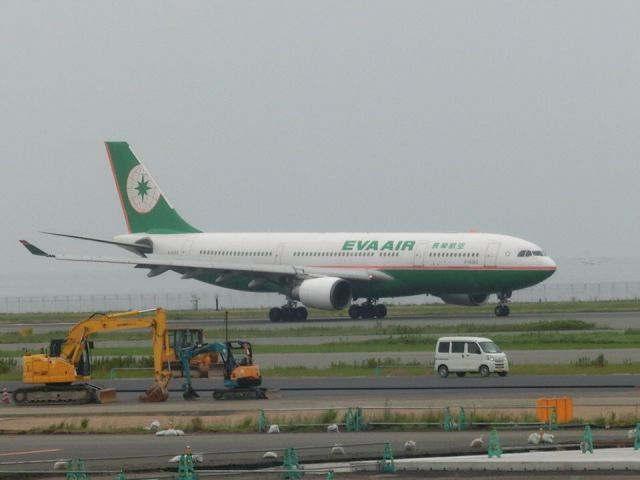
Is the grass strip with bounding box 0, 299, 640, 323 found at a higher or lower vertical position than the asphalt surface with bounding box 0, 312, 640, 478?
higher

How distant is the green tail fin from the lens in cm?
9025

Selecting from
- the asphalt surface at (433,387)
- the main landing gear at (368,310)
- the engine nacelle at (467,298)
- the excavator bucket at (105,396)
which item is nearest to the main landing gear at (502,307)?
the engine nacelle at (467,298)

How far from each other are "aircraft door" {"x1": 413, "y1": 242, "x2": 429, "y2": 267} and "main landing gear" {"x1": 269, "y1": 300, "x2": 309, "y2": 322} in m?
8.41

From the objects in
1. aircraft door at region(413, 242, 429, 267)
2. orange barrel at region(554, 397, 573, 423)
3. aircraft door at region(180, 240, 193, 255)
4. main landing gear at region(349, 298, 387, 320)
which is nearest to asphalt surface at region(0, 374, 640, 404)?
orange barrel at region(554, 397, 573, 423)

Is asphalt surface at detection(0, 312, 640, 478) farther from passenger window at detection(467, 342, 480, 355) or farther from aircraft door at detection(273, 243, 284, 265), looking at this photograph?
aircraft door at detection(273, 243, 284, 265)

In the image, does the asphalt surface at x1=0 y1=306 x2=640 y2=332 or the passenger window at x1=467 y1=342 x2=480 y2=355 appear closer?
the passenger window at x1=467 y1=342 x2=480 y2=355

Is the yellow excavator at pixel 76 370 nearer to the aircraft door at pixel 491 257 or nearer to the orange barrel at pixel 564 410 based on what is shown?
the orange barrel at pixel 564 410

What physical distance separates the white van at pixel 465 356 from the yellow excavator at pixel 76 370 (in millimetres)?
9519

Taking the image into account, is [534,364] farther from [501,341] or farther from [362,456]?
[362,456]

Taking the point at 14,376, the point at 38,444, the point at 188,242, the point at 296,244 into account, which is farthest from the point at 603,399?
the point at 188,242

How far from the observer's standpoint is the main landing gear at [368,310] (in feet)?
268

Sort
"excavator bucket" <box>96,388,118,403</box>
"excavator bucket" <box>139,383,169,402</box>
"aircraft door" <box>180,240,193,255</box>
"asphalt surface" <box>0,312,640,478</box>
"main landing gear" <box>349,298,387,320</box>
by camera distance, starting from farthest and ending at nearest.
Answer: "aircraft door" <box>180,240,193,255</box>, "main landing gear" <box>349,298,387,320</box>, "excavator bucket" <box>96,388,118,403</box>, "excavator bucket" <box>139,383,169,402</box>, "asphalt surface" <box>0,312,640,478</box>

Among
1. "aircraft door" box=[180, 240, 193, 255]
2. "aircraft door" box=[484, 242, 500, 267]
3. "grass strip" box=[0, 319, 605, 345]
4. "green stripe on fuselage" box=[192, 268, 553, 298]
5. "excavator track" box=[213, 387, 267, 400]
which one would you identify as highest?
"aircraft door" box=[180, 240, 193, 255]

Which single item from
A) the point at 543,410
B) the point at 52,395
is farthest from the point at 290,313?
the point at 543,410
